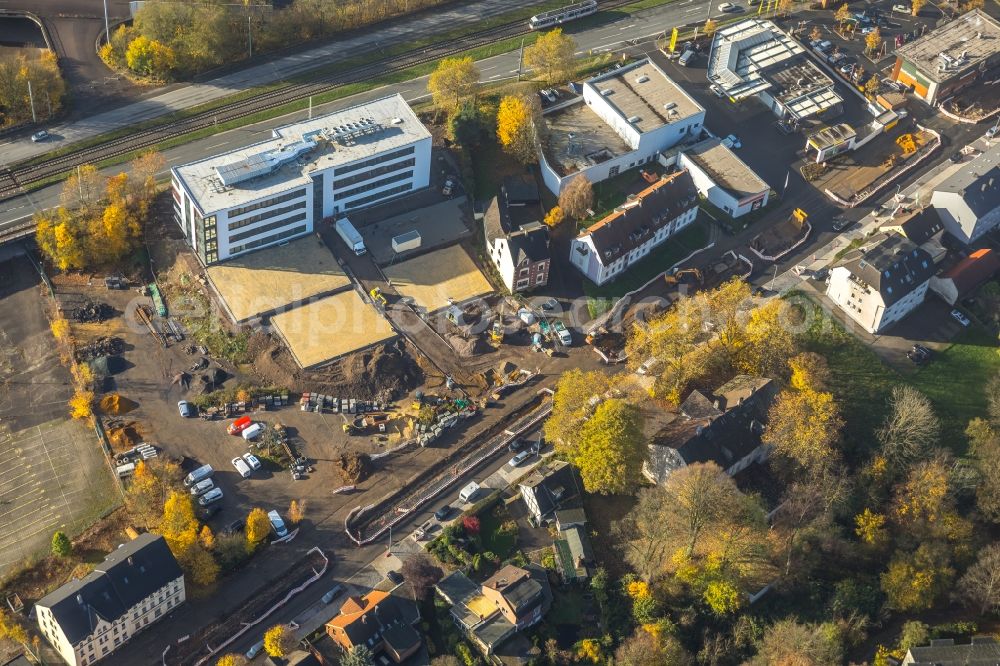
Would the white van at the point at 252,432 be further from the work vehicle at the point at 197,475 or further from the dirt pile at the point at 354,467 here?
the dirt pile at the point at 354,467

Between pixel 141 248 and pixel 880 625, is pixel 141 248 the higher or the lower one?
the higher one

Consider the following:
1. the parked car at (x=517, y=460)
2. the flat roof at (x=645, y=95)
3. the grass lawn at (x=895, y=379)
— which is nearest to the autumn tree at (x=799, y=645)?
the grass lawn at (x=895, y=379)

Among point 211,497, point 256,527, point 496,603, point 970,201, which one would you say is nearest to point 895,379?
point 970,201

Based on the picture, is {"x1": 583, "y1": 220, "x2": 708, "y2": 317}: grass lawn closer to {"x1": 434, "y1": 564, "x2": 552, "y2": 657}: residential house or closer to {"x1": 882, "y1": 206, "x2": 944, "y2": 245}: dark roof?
{"x1": 882, "y1": 206, "x2": 944, "y2": 245}: dark roof

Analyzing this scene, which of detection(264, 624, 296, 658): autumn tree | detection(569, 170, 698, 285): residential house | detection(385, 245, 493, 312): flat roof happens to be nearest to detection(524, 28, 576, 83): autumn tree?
detection(569, 170, 698, 285): residential house

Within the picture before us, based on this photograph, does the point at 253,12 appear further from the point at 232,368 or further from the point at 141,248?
the point at 232,368

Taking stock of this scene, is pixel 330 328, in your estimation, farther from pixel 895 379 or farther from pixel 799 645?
pixel 895 379

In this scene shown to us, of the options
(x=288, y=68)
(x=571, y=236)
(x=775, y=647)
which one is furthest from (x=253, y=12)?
(x=775, y=647)
